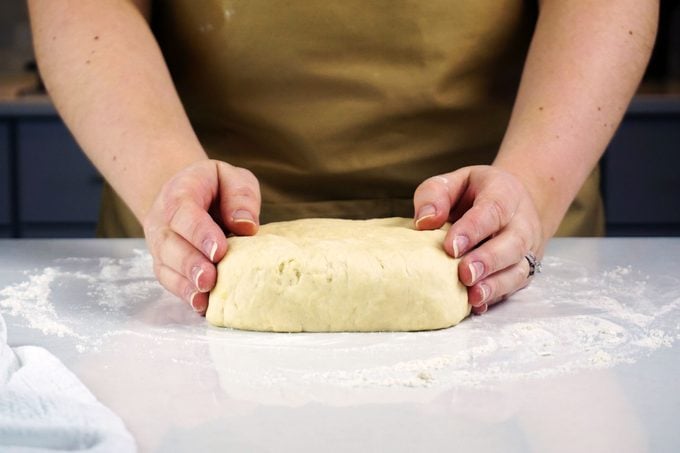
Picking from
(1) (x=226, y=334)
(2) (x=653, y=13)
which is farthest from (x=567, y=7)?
(1) (x=226, y=334)

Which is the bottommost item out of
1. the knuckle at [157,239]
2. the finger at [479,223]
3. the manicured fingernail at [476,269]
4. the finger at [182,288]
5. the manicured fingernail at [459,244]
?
the finger at [182,288]

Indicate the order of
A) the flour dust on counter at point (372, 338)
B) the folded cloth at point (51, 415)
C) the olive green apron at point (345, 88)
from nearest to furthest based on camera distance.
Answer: the folded cloth at point (51, 415), the flour dust on counter at point (372, 338), the olive green apron at point (345, 88)

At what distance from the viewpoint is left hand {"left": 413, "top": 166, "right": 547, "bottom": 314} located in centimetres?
97

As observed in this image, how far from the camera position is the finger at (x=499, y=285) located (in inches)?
38.3

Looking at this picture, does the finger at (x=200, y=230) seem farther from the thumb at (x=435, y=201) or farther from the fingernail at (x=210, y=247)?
the thumb at (x=435, y=201)

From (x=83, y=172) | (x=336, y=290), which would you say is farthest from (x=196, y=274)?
(x=83, y=172)

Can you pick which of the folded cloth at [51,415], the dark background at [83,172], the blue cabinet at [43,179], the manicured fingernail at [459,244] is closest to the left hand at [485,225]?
the manicured fingernail at [459,244]

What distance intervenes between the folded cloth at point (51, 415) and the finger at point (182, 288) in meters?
0.22

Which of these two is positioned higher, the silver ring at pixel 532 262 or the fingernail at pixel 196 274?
the silver ring at pixel 532 262

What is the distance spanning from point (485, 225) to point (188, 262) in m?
0.32

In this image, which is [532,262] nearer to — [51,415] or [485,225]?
[485,225]

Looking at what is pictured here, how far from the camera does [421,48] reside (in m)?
1.34

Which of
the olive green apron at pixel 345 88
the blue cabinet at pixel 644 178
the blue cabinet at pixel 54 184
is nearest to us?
the olive green apron at pixel 345 88

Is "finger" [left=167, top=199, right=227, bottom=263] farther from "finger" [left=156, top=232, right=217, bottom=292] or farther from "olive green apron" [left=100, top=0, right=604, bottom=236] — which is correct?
"olive green apron" [left=100, top=0, right=604, bottom=236]
